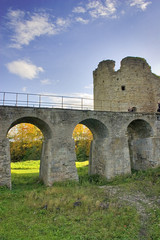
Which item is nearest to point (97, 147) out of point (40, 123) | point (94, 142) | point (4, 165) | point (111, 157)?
point (94, 142)

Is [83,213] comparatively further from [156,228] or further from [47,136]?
[47,136]

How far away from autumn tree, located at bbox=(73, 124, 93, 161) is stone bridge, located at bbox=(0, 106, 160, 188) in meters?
11.3

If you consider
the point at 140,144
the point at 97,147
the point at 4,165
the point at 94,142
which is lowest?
the point at 4,165

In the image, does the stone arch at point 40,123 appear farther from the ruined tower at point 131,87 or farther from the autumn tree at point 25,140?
the autumn tree at point 25,140

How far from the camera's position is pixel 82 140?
29125 millimetres

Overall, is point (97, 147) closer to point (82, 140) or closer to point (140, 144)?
point (140, 144)

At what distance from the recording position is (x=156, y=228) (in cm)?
652

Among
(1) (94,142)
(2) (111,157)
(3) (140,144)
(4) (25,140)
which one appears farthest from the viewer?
(4) (25,140)

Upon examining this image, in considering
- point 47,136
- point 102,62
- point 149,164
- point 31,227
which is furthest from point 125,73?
point 31,227

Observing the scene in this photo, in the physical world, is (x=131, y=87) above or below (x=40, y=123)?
above

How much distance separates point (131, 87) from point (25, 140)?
1924 centimetres

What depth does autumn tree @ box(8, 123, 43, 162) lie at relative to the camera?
27.8 metres

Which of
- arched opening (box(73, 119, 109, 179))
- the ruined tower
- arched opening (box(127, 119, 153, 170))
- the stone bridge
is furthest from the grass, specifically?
the ruined tower

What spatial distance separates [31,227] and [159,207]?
253 inches
